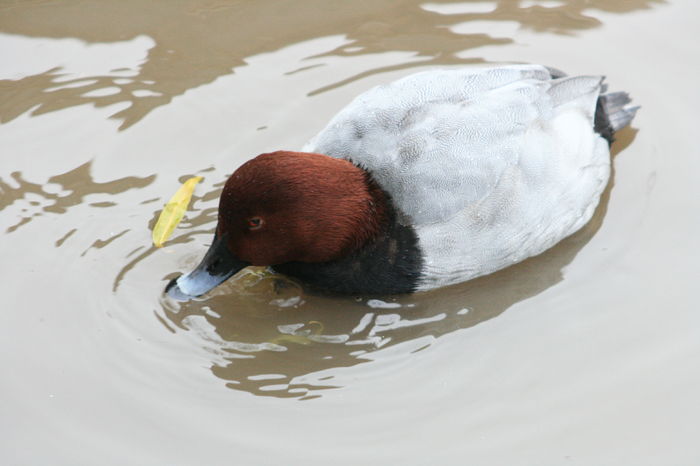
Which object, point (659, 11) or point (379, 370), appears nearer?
point (379, 370)

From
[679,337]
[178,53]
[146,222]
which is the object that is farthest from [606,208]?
[178,53]

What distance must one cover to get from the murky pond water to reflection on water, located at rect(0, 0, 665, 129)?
0.06ft

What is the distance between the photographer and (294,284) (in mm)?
5230

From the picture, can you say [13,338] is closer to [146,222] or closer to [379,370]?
[146,222]

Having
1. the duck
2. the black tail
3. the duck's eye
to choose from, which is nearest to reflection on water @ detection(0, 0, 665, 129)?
the black tail

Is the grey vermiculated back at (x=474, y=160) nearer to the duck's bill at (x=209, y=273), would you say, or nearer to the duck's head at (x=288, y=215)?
the duck's head at (x=288, y=215)

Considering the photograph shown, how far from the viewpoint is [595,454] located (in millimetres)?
4207

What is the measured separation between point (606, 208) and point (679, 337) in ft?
3.60

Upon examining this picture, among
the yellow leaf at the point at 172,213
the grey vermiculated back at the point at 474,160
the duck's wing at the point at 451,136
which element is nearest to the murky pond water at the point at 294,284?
the yellow leaf at the point at 172,213

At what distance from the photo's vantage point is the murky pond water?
4.37 m

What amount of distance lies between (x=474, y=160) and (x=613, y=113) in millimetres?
1428

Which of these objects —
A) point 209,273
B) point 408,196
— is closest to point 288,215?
point 209,273

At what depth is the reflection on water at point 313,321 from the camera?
471 centimetres

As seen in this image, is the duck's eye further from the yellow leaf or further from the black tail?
the black tail
